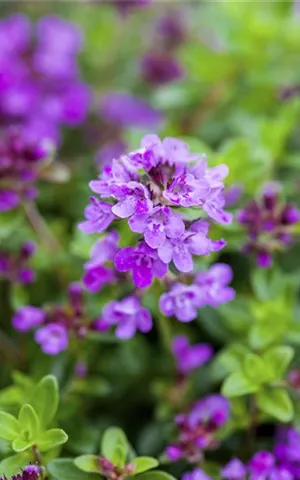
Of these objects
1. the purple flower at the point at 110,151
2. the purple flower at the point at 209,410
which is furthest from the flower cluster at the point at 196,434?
the purple flower at the point at 110,151

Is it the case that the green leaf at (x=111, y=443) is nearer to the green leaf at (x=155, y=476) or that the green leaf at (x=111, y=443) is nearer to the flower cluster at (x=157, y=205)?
the green leaf at (x=155, y=476)

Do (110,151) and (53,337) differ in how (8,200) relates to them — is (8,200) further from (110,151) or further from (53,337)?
(110,151)

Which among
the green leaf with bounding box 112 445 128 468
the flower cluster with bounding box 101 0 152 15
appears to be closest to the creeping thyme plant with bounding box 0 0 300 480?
the green leaf with bounding box 112 445 128 468

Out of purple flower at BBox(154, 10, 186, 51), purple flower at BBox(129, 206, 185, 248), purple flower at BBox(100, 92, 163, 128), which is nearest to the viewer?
purple flower at BBox(129, 206, 185, 248)

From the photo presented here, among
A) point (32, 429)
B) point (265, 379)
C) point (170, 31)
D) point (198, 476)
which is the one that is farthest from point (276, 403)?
point (170, 31)

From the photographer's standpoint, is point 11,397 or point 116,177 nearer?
point 116,177

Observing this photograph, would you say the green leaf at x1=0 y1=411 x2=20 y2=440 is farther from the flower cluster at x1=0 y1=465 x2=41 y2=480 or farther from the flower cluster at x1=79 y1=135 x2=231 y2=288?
the flower cluster at x1=79 y1=135 x2=231 y2=288

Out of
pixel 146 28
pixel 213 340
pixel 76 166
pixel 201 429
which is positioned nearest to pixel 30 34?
pixel 146 28

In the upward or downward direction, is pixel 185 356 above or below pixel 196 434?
above
